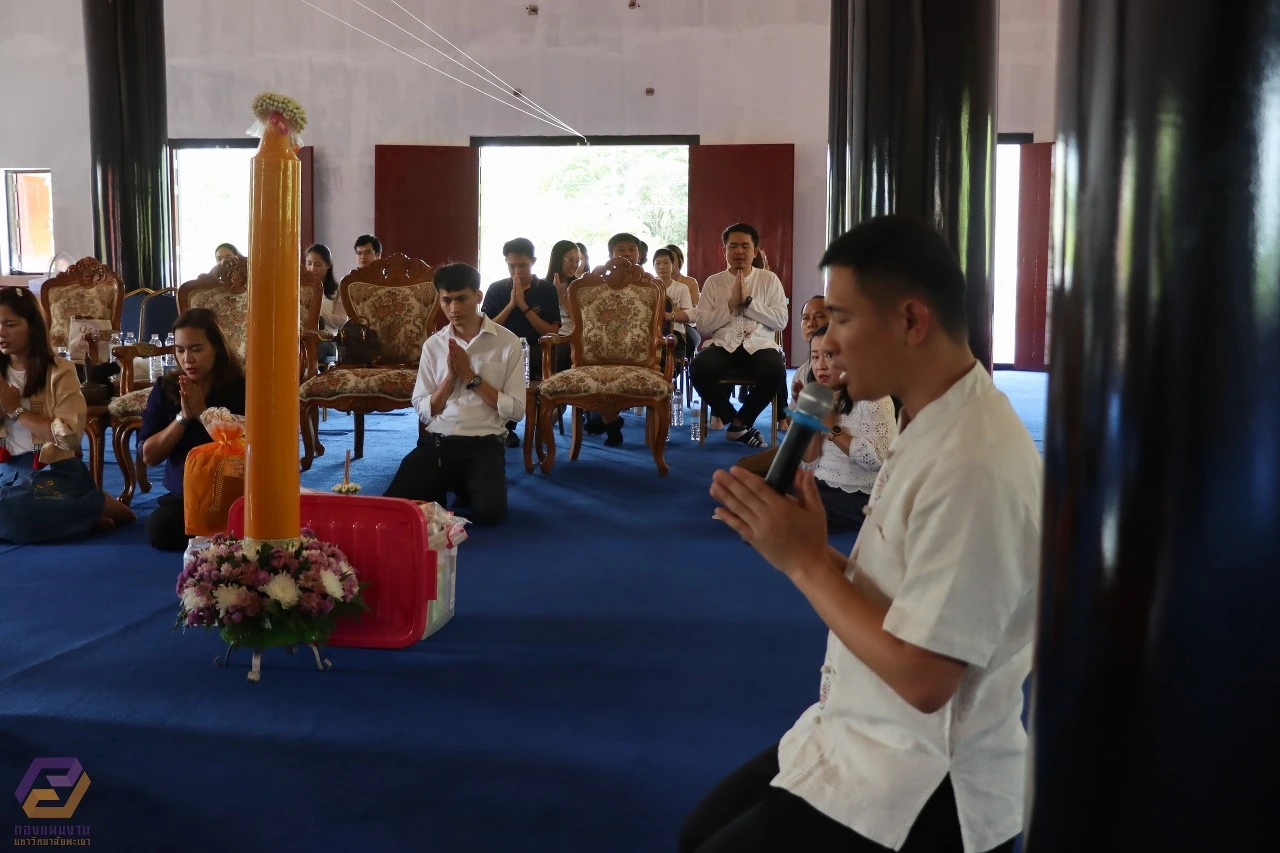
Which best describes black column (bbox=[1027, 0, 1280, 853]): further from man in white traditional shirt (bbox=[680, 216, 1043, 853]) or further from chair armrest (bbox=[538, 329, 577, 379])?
chair armrest (bbox=[538, 329, 577, 379])

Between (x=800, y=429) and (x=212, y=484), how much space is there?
2.81m

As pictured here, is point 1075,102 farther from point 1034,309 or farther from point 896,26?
point 1034,309

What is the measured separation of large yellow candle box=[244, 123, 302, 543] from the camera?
232cm

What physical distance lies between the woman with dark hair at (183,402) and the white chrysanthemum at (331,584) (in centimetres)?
148

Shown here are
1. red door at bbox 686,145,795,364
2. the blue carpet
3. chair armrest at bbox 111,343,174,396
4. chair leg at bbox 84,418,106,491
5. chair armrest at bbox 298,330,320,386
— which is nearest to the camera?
the blue carpet

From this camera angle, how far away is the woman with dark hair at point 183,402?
399 centimetres

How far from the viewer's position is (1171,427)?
0.71 m

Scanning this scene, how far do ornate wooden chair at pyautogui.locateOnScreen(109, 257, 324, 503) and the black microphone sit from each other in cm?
367

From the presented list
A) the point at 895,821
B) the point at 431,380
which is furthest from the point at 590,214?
the point at 895,821

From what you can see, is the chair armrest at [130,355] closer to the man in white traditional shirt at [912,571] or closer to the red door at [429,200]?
the man in white traditional shirt at [912,571]

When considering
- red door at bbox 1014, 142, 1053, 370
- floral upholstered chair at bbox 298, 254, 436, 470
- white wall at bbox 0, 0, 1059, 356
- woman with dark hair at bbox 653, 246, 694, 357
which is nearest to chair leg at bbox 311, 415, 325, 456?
floral upholstered chair at bbox 298, 254, 436, 470

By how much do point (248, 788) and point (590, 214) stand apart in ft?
34.0

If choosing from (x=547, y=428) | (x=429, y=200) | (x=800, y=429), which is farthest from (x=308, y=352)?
(x=429, y=200)

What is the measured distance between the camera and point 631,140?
11.2m
